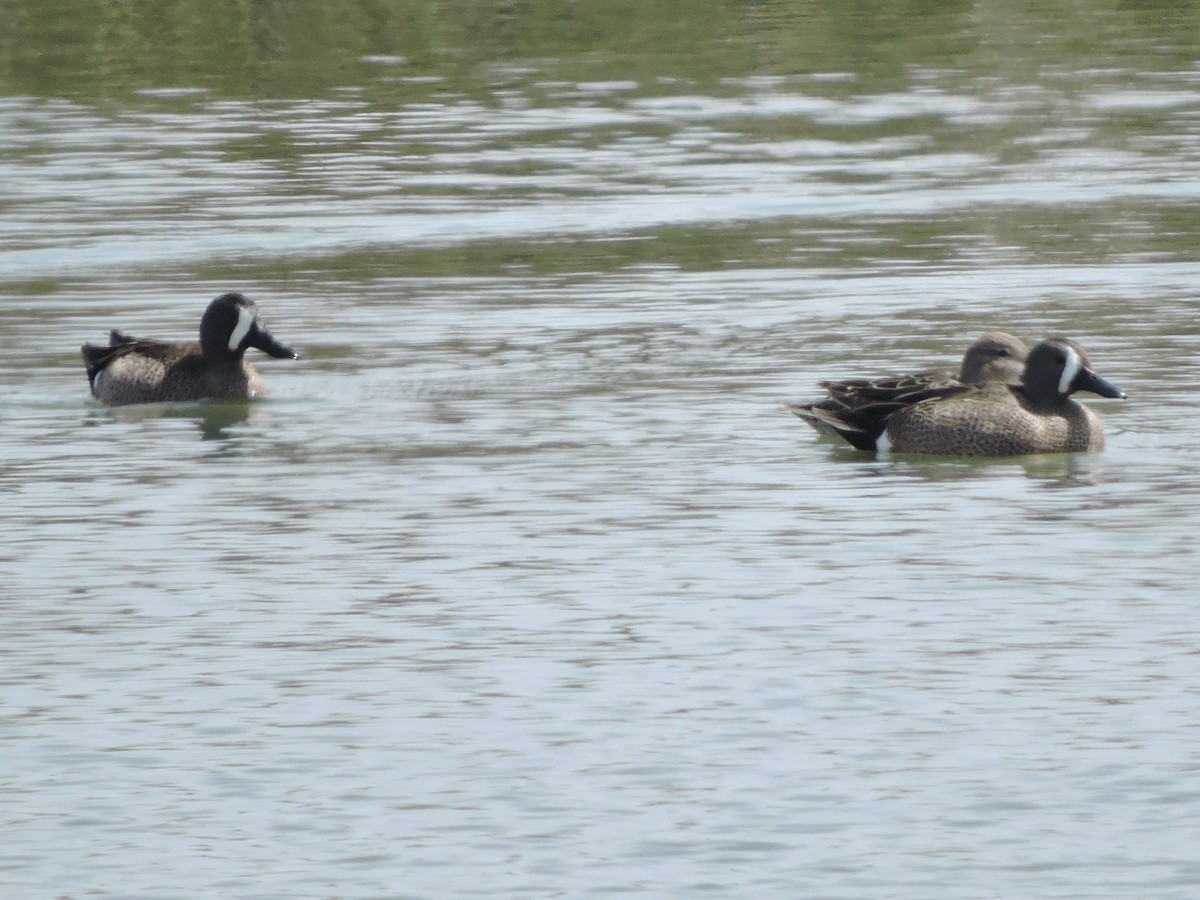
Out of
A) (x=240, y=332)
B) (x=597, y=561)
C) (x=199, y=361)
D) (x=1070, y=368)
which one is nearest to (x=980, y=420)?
(x=1070, y=368)

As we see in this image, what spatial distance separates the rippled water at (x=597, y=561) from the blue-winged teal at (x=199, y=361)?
0.72 feet

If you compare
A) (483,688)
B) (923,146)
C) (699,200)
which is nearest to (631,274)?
(699,200)

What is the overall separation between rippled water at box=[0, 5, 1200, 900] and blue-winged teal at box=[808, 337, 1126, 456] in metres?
0.20

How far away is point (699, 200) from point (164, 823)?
1794 cm

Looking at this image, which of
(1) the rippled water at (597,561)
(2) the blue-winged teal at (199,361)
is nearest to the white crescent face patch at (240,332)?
(2) the blue-winged teal at (199,361)

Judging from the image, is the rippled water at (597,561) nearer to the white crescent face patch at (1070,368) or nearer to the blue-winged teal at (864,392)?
the blue-winged teal at (864,392)

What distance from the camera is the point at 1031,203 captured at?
87.1 feet

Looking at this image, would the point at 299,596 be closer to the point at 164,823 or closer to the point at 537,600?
the point at 537,600

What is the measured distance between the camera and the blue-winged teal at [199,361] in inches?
739

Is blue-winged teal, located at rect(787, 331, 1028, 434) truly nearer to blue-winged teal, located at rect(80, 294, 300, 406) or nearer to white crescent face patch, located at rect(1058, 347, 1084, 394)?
white crescent face patch, located at rect(1058, 347, 1084, 394)

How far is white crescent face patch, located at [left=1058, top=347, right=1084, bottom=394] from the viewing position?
53.4ft

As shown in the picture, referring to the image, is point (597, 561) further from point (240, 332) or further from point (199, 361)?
point (199, 361)

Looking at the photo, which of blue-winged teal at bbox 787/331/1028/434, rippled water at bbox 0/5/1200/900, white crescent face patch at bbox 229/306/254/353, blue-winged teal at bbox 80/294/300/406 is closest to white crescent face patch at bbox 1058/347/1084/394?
blue-winged teal at bbox 787/331/1028/434

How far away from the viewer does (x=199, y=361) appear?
1912cm
